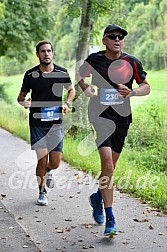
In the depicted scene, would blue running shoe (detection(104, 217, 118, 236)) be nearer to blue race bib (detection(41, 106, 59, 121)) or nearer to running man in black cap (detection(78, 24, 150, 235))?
running man in black cap (detection(78, 24, 150, 235))

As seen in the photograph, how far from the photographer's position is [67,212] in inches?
289

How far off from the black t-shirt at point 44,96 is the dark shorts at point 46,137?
0.07 m

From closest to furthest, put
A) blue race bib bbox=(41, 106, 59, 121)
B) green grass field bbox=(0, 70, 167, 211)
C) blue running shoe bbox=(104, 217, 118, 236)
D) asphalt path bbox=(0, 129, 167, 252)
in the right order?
asphalt path bbox=(0, 129, 167, 252) → blue running shoe bbox=(104, 217, 118, 236) → blue race bib bbox=(41, 106, 59, 121) → green grass field bbox=(0, 70, 167, 211)

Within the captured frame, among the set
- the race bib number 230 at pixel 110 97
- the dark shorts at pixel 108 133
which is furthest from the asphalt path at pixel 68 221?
the race bib number 230 at pixel 110 97

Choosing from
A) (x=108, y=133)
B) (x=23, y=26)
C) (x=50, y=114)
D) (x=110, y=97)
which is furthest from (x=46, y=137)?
(x=23, y=26)

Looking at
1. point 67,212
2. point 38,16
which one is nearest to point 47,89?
point 67,212

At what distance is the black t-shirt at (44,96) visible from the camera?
24.8ft

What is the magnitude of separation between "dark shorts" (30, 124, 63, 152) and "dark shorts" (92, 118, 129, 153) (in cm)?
145

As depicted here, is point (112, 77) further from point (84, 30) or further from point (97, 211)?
point (84, 30)

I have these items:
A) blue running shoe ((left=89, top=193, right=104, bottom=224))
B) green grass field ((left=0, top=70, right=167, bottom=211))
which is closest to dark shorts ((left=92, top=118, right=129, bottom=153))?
blue running shoe ((left=89, top=193, right=104, bottom=224))

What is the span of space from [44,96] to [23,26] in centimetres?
2454

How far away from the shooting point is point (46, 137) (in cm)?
762

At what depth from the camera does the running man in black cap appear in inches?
238

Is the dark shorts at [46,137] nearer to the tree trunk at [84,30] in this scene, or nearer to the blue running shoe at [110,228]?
the blue running shoe at [110,228]
